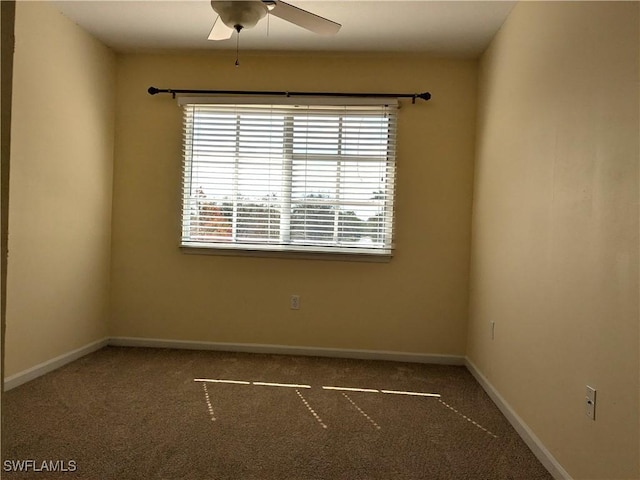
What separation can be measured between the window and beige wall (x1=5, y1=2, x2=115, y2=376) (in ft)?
2.28

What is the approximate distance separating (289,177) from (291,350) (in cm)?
145

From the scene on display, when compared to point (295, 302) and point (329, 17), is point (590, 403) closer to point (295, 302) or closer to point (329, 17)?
point (295, 302)

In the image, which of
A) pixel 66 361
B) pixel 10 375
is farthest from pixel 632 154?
pixel 66 361

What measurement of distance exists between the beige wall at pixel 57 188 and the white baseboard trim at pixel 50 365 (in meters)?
0.04

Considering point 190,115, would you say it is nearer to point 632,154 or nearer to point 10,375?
point 10,375

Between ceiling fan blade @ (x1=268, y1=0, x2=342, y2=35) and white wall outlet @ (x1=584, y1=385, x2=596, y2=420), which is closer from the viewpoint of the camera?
white wall outlet @ (x1=584, y1=385, x2=596, y2=420)

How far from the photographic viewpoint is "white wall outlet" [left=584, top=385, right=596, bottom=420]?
169 centimetres

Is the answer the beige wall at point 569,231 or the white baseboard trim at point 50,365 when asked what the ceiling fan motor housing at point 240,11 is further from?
the white baseboard trim at point 50,365

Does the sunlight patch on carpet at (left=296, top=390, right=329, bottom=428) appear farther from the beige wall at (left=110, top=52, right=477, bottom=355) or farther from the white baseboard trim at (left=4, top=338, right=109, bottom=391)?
the white baseboard trim at (left=4, top=338, right=109, bottom=391)

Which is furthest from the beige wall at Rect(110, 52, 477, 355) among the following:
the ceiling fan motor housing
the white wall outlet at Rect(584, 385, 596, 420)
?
the white wall outlet at Rect(584, 385, 596, 420)

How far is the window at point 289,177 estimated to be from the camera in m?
3.74

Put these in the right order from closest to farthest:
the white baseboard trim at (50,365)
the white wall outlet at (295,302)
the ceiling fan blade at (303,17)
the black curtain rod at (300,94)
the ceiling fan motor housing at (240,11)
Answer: the ceiling fan motor housing at (240,11)
the ceiling fan blade at (303,17)
the white baseboard trim at (50,365)
the black curtain rod at (300,94)
the white wall outlet at (295,302)

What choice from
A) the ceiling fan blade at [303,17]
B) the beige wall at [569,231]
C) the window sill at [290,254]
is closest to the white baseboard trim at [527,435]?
the beige wall at [569,231]

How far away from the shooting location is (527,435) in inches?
89.9
